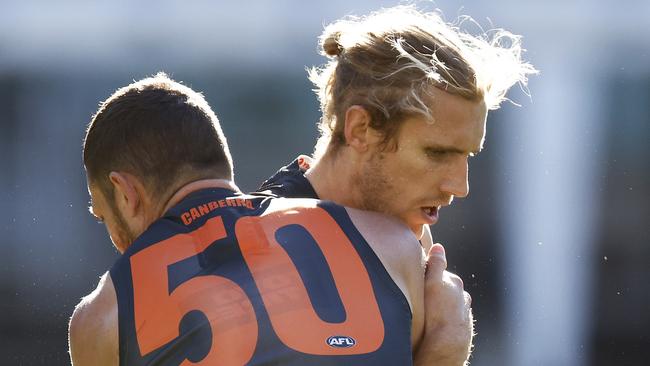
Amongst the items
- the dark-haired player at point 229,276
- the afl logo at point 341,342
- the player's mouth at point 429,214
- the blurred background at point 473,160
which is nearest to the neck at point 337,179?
the player's mouth at point 429,214

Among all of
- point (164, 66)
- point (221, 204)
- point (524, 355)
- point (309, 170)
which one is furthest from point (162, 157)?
point (164, 66)

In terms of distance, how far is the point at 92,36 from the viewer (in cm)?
1116

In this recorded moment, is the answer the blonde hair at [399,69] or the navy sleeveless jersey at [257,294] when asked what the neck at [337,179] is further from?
the navy sleeveless jersey at [257,294]

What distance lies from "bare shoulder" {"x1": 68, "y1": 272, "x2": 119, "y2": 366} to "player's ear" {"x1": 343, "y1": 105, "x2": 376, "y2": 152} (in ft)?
3.05

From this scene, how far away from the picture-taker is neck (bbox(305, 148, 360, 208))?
153 inches

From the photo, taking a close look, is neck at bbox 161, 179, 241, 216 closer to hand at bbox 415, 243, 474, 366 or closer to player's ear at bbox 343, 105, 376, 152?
player's ear at bbox 343, 105, 376, 152

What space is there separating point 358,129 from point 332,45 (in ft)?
1.06

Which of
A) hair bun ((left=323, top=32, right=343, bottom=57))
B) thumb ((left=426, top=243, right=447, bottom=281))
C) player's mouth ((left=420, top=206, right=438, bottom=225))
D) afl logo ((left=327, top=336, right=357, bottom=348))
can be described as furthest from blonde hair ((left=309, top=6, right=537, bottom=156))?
afl logo ((left=327, top=336, right=357, bottom=348))

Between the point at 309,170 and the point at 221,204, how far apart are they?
25.7 inches

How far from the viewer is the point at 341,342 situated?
3.14 meters

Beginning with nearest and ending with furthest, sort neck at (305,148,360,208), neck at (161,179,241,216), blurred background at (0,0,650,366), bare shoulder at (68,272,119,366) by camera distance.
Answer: bare shoulder at (68,272,119,366)
neck at (161,179,241,216)
neck at (305,148,360,208)
blurred background at (0,0,650,366)

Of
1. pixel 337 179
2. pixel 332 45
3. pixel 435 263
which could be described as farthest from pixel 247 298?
pixel 332 45

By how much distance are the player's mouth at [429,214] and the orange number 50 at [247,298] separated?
1.95 feet

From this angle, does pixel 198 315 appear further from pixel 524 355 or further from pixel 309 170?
pixel 524 355
